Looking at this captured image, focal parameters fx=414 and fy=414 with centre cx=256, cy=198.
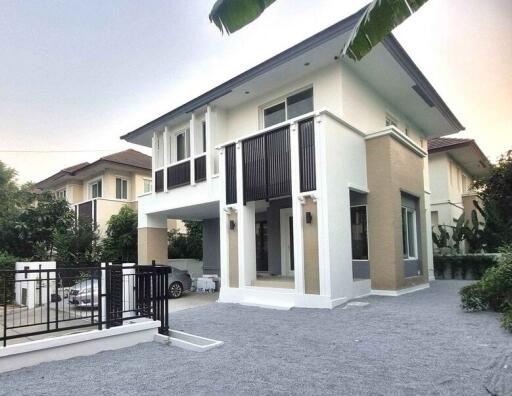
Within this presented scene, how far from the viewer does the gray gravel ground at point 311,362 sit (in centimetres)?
473

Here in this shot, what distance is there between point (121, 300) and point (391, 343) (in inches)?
184

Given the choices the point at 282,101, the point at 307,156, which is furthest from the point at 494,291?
the point at 282,101

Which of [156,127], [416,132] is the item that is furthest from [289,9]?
[416,132]

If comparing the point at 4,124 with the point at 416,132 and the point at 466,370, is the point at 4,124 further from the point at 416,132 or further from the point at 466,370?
the point at 466,370

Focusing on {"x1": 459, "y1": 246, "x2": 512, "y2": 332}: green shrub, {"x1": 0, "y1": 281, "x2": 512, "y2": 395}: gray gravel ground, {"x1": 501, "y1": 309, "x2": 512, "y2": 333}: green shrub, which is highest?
{"x1": 459, "y1": 246, "x2": 512, "y2": 332}: green shrub

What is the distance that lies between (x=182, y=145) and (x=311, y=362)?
13528 millimetres

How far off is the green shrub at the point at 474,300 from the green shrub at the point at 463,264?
8679 millimetres

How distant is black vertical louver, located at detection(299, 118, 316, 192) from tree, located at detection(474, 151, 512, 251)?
1076cm

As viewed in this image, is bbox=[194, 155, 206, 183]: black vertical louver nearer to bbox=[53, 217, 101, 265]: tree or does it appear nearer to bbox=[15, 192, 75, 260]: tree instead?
bbox=[53, 217, 101, 265]: tree

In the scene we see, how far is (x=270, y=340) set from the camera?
718cm

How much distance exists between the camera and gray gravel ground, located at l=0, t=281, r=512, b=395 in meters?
4.73

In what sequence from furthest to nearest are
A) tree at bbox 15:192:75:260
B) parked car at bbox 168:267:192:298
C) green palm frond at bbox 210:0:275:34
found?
tree at bbox 15:192:75:260, parked car at bbox 168:267:192:298, green palm frond at bbox 210:0:275:34

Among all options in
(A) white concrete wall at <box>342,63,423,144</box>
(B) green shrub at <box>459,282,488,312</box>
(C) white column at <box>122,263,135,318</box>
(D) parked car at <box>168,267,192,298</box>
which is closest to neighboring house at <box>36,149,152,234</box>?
(D) parked car at <box>168,267,192,298</box>

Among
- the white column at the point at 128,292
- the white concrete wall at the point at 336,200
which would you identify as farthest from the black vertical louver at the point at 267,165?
the white column at the point at 128,292
